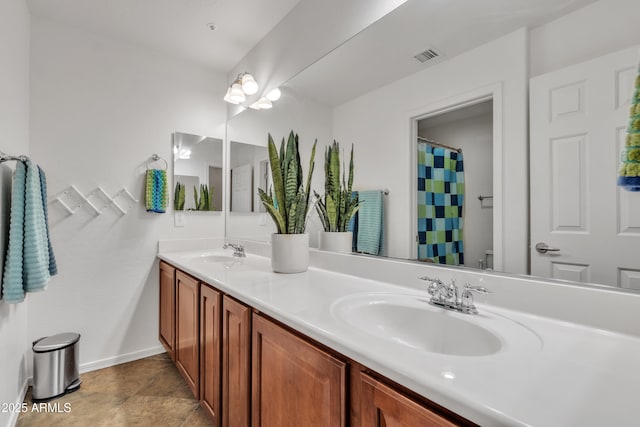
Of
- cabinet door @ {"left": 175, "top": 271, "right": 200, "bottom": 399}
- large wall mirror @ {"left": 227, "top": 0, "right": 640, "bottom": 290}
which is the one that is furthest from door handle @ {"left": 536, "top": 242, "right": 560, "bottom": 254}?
cabinet door @ {"left": 175, "top": 271, "right": 200, "bottom": 399}

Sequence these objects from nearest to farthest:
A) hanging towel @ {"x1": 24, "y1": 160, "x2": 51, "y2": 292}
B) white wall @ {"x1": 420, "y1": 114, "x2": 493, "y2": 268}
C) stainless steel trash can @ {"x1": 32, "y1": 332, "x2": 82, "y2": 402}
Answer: white wall @ {"x1": 420, "y1": 114, "x2": 493, "y2": 268}, hanging towel @ {"x1": 24, "y1": 160, "x2": 51, "y2": 292}, stainless steel trash can @ {"x1": 32, "y1": 332, "x2": 82, "y2": 402}

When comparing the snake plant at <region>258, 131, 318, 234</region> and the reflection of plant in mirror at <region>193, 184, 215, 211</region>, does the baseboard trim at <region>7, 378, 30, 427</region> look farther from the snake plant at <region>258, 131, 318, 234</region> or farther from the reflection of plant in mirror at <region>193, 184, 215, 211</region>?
the snake plant at <region>258, 131, 318, 234</region>

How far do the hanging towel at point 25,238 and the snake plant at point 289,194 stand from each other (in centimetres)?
119

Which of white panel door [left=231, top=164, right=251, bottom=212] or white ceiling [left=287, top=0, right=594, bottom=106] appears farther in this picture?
white panel door [left=231, top=164, right=251, bottom=212]

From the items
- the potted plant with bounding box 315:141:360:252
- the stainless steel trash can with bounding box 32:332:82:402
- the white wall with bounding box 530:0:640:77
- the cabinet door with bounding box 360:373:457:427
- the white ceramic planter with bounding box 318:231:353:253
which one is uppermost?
the white wall with bounding box 530:0:640:77

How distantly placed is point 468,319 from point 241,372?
856 mm

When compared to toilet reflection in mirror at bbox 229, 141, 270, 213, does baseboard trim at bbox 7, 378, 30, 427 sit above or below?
below

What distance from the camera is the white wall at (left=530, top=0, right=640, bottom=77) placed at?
0.78m

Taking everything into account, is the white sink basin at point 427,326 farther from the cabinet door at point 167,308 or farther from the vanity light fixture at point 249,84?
the vanity light fixture at point 249,84

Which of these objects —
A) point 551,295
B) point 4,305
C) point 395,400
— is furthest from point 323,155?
point 4,305

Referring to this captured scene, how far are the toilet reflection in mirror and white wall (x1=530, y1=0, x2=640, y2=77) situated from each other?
1607 mm

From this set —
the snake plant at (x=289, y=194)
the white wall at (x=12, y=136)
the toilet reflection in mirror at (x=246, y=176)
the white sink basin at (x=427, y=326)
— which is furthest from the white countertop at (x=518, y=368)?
the white wall at (x=12, y=136)

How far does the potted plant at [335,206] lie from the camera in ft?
5.04

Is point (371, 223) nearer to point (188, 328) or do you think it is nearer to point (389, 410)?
point (389, 410)
